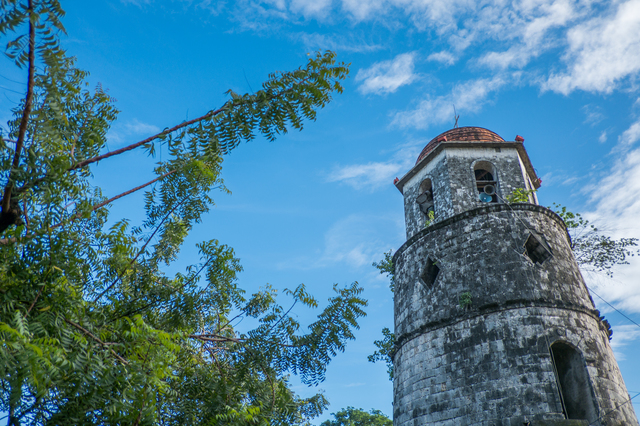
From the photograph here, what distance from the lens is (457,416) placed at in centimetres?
793

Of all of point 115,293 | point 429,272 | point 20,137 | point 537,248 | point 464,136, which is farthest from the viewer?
point 464,136

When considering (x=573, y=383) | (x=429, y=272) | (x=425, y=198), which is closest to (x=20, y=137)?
(x=429, y=272)

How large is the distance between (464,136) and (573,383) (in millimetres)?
6652

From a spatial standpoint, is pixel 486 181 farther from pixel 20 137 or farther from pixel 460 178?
pixel 20 137

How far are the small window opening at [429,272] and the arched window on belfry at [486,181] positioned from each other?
7.42 feet

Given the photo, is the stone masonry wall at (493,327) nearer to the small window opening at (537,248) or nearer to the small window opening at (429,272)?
the small window opening at (429,272)

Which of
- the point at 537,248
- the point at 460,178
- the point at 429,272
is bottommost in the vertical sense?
the point at 429,272

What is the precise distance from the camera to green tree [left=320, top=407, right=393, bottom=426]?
22.9m

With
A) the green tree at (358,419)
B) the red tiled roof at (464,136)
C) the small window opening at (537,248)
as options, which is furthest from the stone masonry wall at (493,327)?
the green tree at (358,419)

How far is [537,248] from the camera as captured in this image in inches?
368

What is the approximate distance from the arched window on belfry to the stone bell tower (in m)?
0.04

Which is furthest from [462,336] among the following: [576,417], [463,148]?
[463,148]

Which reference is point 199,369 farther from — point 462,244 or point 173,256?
point 462,244

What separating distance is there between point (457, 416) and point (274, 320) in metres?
4.07
